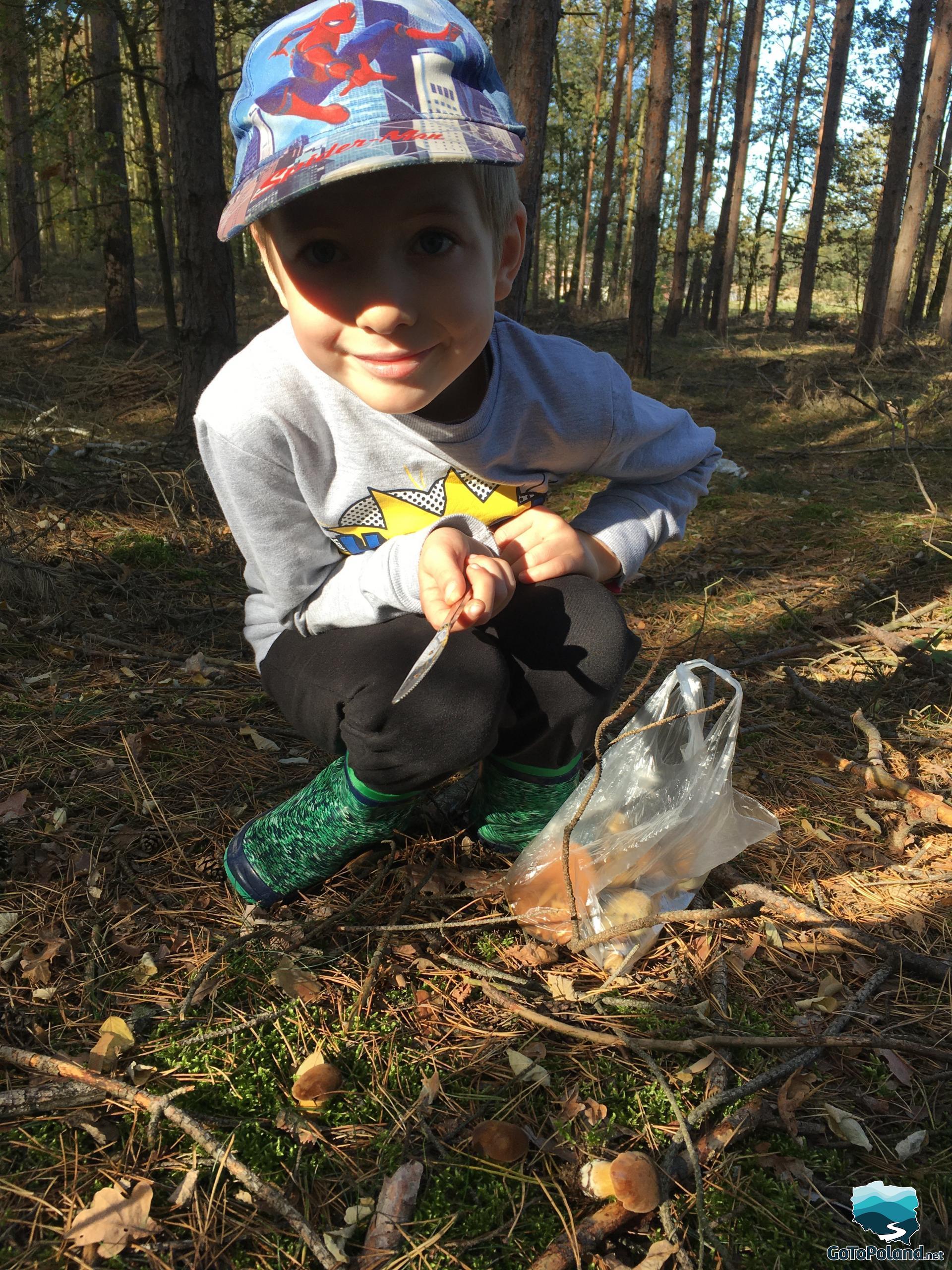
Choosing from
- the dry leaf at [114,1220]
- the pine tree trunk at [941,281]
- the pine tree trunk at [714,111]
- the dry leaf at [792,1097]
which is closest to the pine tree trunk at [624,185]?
the pine tree trunk at [714,111]

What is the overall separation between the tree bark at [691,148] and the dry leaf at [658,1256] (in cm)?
1369

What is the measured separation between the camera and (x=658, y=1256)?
→ 1030mm

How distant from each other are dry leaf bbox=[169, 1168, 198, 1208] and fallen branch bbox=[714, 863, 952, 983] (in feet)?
3.56

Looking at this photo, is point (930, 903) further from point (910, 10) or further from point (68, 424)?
point (910, 10)

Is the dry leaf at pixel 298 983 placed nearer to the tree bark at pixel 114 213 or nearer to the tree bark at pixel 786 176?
the tree bark at pixel 114 213

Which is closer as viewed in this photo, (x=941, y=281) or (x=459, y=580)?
(x=459, y=580)

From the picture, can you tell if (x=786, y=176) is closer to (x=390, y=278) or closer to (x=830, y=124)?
(x=830, y=124)

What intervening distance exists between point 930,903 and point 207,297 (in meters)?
4.29

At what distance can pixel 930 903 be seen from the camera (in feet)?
5.50

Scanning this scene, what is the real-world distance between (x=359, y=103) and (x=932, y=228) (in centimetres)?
2243

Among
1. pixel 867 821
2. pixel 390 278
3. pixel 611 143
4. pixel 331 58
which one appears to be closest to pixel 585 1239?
pixel 867 821

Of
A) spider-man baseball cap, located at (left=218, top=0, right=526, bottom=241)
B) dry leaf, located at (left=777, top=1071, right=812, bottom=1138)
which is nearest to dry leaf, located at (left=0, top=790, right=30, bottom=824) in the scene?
spider-man baseball cap, located at (left=218, top=0, right=526, bottom=241)

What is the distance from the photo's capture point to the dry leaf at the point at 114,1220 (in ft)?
3.33

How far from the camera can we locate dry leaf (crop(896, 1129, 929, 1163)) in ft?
3.86
